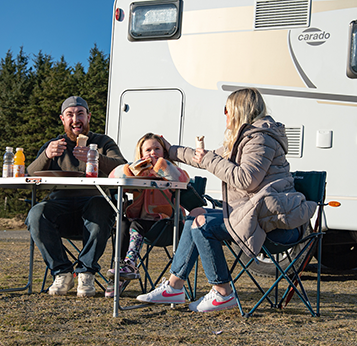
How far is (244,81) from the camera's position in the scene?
13.8ft

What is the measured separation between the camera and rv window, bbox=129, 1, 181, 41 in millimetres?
4488

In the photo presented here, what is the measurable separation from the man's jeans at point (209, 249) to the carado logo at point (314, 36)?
2.23m

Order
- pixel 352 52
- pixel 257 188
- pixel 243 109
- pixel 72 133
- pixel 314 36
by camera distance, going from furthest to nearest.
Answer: pixel 314 36
pixel 352 52
pixel 72 133
pixel 243 109
pixel 257 188

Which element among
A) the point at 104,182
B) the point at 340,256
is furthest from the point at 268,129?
the point at 340,256

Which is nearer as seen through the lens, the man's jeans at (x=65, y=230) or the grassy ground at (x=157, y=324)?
the grassy ground at (x=157, y=324)

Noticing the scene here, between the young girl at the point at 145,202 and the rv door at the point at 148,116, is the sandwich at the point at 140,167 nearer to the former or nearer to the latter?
the young girl at the point at 145,202

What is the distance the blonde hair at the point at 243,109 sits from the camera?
8.14 ft

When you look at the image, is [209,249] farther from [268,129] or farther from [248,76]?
[248,76]

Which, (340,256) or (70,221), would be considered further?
(340,256)

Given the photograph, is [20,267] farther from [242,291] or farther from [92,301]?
[242,291]

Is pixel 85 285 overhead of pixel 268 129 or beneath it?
beneath

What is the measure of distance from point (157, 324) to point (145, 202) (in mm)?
839

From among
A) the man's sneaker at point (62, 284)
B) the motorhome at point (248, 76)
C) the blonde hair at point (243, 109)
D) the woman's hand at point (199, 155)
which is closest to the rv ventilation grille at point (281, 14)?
the motorhome at point (248, 76)

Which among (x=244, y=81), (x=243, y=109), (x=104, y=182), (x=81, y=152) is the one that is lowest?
(x=104, y=182)
